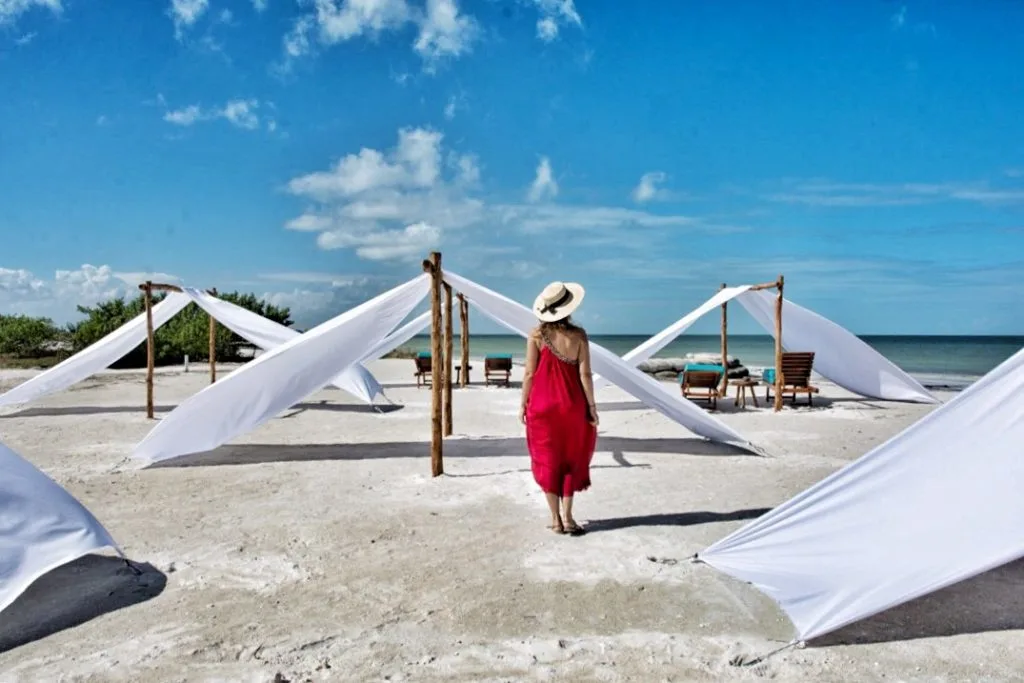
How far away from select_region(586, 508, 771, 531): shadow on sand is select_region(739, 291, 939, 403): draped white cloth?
325 inches

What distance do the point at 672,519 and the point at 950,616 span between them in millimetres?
1960

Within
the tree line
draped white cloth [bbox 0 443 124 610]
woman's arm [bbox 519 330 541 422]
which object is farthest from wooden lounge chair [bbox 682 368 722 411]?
the tree line

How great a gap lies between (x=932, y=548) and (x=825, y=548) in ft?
1.43

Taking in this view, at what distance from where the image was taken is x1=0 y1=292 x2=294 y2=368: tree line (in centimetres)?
2342

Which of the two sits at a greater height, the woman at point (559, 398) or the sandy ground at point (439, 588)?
the woman at point (559, 398)

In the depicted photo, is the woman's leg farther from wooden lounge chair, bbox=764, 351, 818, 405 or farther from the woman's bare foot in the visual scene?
wooden lounge chair, bbox=764, 351, 818, 405

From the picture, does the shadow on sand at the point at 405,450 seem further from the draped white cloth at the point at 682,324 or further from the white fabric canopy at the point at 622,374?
the draped white cloth at the point at 682,324

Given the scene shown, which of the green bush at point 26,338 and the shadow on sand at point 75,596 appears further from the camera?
the green bush at point 26,338

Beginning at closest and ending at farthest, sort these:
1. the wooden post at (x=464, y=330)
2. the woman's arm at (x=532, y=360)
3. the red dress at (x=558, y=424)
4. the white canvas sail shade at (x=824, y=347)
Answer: the red dress at (x=558, y=424)
the woman's arm at (x=532, y=360)
the white canvas sail shade at (x=824, y=347)
the wooden post at (x=464, y=330)

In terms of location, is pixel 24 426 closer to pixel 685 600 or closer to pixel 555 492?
pixel 555 492

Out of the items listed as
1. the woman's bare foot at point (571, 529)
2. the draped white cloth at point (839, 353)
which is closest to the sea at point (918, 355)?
the draped white cloth at point (839, 353)

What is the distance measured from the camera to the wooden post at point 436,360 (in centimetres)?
661

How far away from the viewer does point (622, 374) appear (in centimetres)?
698

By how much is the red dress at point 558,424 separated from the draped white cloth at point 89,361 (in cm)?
901
